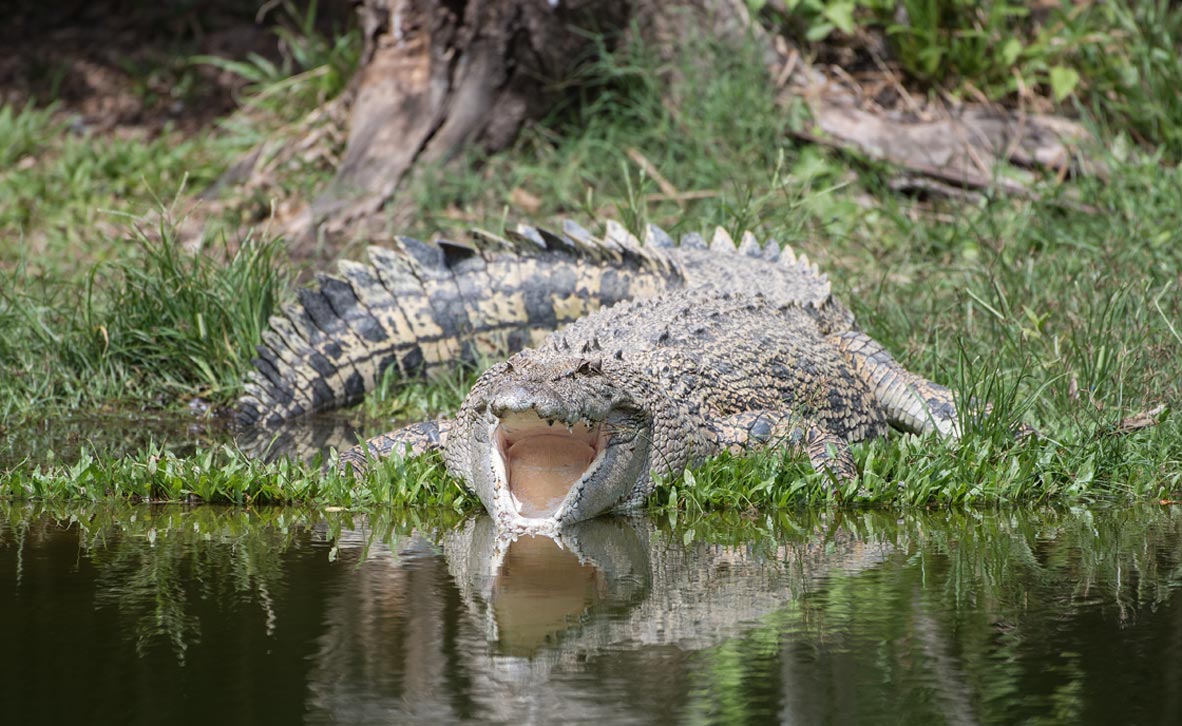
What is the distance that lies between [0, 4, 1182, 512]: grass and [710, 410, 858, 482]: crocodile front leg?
150mm

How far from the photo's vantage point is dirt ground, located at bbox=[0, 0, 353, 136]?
1160cm

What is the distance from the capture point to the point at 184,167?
10297 mm

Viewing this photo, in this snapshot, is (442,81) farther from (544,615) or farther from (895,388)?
(544,615)

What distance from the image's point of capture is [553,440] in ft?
14.6

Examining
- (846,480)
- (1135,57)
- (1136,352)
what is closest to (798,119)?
(1135,57)

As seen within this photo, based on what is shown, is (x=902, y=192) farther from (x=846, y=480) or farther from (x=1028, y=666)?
(x=1028, y=666)

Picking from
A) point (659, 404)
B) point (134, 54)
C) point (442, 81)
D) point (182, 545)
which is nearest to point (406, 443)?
point (659, 404)

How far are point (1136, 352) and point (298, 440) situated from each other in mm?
3297

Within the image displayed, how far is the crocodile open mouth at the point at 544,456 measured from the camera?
4.27 m

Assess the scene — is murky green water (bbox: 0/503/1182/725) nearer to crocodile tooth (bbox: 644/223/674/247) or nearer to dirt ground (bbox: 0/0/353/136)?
crocodile tooth (bbox: 644/223/674/247)

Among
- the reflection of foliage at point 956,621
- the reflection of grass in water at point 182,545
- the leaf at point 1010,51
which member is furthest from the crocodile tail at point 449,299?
the leaf at point 1010,51

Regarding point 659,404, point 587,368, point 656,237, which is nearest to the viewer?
point 587,368

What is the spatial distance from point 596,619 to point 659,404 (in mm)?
1453

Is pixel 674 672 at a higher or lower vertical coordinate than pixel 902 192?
lower
